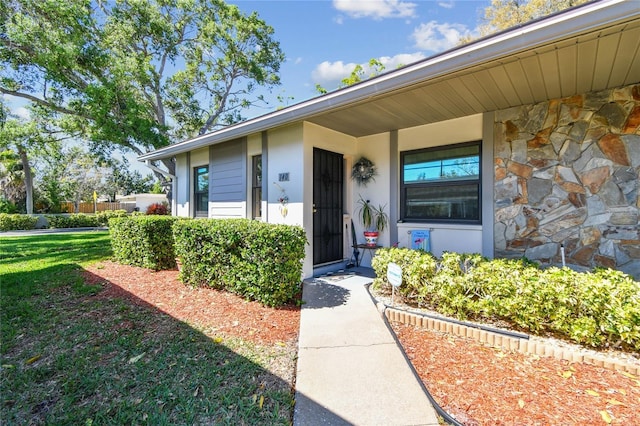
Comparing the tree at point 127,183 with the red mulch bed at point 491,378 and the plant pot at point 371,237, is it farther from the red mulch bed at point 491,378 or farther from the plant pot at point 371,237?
the red mulch bed at point 491,378

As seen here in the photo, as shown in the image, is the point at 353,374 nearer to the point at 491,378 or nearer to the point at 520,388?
the point at 491,378

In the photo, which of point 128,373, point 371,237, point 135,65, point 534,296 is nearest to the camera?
point 128,373

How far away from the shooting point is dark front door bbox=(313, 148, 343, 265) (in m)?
5.48

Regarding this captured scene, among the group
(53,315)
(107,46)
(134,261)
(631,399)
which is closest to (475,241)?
(631,399)

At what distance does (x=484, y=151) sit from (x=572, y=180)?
116 cm

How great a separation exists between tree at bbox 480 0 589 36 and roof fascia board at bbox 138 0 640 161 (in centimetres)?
1243

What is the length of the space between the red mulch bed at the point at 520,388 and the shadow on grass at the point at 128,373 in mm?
943

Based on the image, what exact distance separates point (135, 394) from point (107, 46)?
49.1 ft

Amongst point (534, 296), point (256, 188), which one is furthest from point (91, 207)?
point (534, 296)

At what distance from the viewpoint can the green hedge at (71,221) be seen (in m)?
17.0

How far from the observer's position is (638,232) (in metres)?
3.65

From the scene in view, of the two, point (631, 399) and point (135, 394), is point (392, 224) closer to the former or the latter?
point (631, 399)

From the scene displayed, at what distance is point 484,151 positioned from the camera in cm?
460

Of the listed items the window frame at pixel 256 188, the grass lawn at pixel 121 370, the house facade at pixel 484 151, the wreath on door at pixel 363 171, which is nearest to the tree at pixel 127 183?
the window frame at pixel 256 188
